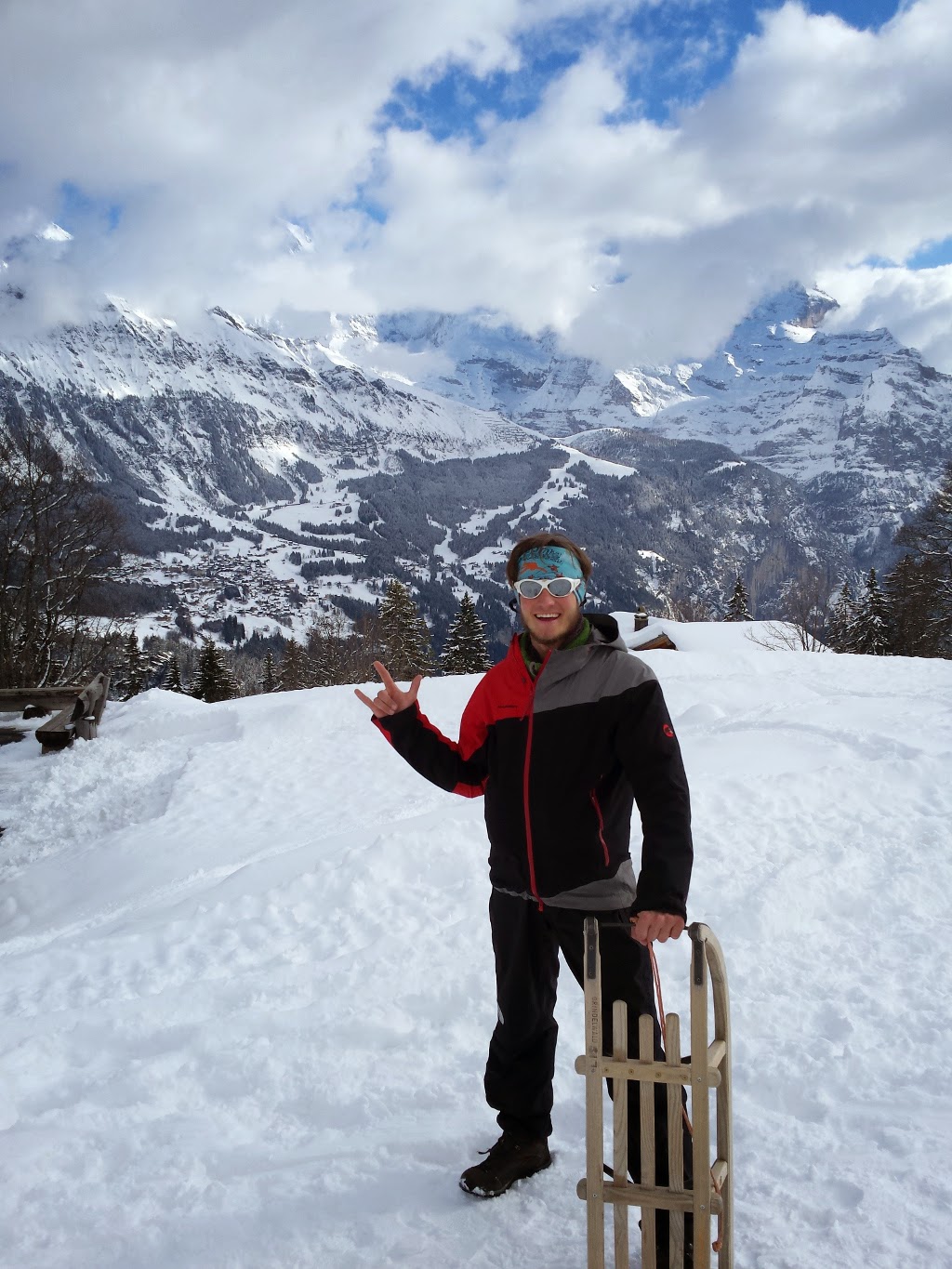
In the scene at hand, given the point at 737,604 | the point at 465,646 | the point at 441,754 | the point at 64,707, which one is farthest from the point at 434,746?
the point at 737,604

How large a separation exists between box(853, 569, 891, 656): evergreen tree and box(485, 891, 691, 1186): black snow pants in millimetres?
37515

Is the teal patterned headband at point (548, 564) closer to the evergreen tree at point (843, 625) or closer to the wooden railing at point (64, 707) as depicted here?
the wooden railing at point (64, 707)

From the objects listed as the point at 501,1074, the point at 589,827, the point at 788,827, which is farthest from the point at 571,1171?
the point at 788,827

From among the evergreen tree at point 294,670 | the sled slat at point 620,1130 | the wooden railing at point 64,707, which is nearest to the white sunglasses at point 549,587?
the sled slat at point 620,1130

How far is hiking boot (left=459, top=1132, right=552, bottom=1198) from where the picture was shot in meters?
2.74

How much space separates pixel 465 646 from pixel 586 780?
37.1 m

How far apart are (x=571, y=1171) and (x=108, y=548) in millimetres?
18944

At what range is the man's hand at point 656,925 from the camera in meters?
2.32

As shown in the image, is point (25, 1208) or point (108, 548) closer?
point (25, 1208)

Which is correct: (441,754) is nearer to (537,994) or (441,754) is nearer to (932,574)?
(537,994)

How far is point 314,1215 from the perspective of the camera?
8.93ft

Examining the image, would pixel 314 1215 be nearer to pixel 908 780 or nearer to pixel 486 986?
pixel 486 986

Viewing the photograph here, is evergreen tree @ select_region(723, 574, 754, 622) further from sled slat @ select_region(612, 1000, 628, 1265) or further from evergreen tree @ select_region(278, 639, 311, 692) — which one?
sled slat @ select_region(612, 1000, 628, 1265)

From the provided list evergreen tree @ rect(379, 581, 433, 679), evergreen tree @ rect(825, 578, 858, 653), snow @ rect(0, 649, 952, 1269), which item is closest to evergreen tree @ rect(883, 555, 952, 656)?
evergreen tree @ rect(825, 578, 858, 653)
